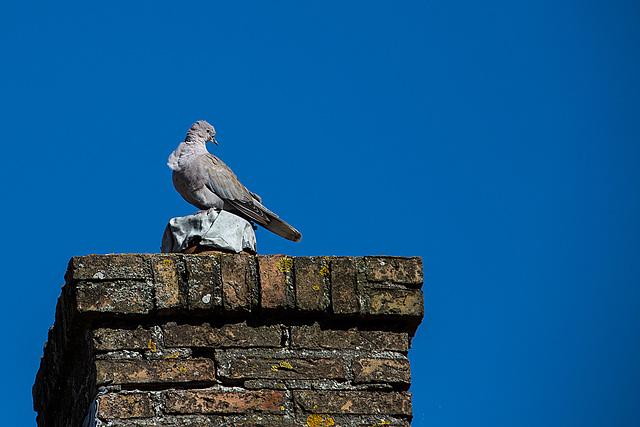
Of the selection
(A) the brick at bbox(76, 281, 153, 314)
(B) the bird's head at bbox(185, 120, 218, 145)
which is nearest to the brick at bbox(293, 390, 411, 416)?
(A) the brick at bbox(76, 281, 153, 314)

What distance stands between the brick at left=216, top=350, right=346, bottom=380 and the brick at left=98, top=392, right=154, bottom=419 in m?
0.34

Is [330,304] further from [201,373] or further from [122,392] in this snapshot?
[122,392]

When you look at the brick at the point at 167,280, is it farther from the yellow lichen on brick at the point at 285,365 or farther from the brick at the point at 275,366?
the yellow lichen on brick at the point at 285,365

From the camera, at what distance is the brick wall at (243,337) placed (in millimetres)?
4094

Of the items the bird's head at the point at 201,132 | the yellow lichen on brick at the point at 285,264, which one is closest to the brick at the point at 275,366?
the yellow lichen on brick at the point at 285,264

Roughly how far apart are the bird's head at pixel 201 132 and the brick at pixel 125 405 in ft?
6.33

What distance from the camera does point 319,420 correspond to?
13.5ft

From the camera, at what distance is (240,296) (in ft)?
14.0

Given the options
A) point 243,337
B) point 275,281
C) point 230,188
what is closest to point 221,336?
point 243,337

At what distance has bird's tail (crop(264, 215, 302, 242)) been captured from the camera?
5.38 metres

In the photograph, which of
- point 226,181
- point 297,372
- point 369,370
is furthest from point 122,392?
point 226,181

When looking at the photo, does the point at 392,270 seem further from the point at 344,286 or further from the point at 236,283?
the point at 236,283

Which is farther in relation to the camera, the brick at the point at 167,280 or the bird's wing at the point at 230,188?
the bird's wing at the point at 230,188

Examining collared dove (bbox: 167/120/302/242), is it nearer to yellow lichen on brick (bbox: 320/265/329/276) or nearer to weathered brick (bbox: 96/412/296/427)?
yellow lichen on brick (bbox: 320/265/329/276)
